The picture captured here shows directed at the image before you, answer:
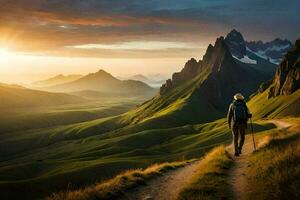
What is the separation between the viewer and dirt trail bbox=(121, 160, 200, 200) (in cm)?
1894

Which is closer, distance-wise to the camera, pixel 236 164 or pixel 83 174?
pixel 236 164

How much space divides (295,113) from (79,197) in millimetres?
193831

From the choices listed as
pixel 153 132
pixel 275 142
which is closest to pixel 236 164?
pixel 275 142

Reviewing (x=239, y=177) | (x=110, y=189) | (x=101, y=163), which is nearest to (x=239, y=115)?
(x=239, y=177)

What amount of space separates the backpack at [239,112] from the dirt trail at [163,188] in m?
6.11

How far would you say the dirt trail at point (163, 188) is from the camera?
18.9 metres

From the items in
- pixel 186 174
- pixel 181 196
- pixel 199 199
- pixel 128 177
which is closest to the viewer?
pixel 199 199

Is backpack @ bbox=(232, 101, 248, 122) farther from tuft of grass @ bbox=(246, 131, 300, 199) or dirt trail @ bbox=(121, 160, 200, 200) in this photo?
dirt trail @ bbox=(121, 160, 200, 200)

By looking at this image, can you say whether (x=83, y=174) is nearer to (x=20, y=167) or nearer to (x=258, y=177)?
(x=20, y=167)

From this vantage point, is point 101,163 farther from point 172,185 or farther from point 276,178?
point 276,178

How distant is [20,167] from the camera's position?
144750mm

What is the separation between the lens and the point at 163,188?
20.9m

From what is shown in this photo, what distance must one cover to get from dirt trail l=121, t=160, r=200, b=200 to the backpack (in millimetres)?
6108

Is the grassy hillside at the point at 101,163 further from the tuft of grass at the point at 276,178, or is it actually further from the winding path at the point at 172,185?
the tuft of grass at the point at 276,178
